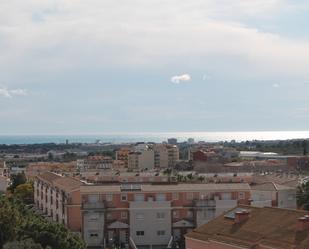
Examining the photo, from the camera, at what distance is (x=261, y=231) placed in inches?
823

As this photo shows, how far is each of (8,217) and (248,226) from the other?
39.5 ft

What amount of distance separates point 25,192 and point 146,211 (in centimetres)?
2553

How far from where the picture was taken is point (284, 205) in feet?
155

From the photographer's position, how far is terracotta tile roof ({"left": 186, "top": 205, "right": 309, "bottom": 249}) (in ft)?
64.4

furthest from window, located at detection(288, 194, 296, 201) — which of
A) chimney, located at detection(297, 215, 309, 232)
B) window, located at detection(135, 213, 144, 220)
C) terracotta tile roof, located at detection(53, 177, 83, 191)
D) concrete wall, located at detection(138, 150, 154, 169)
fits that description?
concrete wall, located at detection(138, 150, 154, 169)

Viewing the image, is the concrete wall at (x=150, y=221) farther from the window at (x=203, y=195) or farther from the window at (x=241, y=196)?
the window at (x=241, y=196)

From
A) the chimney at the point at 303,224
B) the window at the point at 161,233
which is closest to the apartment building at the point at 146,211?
the window at the point at 161,233

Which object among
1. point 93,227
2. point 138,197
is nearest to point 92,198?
point 93,227

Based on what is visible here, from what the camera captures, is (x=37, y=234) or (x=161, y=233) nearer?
(x=37, y=234)

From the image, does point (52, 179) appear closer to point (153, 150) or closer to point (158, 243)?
point (158, 243)

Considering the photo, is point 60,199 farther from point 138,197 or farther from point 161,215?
point 161,215

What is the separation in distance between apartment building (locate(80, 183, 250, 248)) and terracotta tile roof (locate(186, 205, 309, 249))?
19350 mm

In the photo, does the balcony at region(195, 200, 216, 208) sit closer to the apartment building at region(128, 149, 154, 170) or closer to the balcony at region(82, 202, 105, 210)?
the balcony at region(82, 202, 105, 210)

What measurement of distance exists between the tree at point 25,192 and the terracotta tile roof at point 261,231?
4216cm
